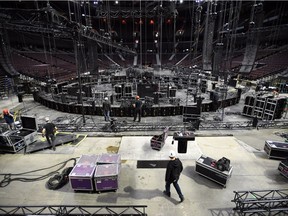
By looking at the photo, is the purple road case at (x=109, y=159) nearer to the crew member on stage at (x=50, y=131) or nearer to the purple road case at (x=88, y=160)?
the purple road case at (x=88, y=160)

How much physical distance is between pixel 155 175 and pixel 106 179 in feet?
6.00

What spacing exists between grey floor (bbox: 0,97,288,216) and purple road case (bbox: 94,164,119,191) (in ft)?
0.77

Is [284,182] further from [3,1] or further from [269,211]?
[3,1]

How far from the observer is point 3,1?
27656 mm

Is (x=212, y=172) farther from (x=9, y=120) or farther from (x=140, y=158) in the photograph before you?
(x=9, y=120)

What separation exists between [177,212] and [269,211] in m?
2.31

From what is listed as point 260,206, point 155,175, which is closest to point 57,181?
point 155,175

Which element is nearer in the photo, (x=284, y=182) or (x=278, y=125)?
(x=284, y=182)

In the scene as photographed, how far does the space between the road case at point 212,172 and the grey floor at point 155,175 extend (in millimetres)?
182

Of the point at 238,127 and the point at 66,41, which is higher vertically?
the point at 66,41

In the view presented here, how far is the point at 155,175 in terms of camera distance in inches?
240

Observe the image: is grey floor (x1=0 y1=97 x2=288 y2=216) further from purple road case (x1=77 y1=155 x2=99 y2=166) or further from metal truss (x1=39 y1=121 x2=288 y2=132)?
purple road case (x1=77 y1=155 x2=99 y2=166)

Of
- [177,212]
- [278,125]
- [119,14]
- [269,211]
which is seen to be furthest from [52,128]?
[119,14]

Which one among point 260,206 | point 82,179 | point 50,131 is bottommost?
point 260,206
